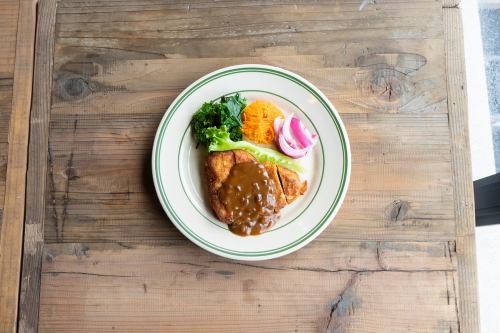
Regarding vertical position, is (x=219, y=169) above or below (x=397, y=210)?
above

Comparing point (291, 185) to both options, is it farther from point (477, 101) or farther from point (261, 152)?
point (477, 101)

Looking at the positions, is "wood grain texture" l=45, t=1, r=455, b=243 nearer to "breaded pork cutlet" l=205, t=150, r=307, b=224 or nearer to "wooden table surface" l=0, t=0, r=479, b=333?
"wooden table surface" l=0, t=0, r=479, b=333

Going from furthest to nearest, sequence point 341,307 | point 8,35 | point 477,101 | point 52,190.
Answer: point 477,101 < point 8,35 < point 52,190 < point 341,307

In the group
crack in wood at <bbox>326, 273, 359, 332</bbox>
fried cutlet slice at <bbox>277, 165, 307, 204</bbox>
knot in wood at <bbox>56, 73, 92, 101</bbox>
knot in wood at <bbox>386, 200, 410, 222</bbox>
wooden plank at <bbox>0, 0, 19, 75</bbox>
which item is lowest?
crack in wood at <bbox>326, 273, 359, 332</bbox>

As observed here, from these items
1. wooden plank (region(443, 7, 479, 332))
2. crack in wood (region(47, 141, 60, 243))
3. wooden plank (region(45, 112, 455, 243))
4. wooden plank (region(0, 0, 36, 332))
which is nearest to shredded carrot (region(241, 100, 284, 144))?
wooden plank (region(45, 112, 455, 243))

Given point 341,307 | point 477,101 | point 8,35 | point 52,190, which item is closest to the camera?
point 341,307

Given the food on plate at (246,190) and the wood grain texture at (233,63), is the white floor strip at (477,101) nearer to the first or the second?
the wood grain texture at (233,63)

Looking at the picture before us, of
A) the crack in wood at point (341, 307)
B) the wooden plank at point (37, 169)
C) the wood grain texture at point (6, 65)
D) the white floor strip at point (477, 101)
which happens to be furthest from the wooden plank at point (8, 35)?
the white floor strip at point (477, 101)

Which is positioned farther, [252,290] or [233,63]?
[233,63]

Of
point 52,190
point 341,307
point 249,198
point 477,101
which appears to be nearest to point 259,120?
point 249,198
